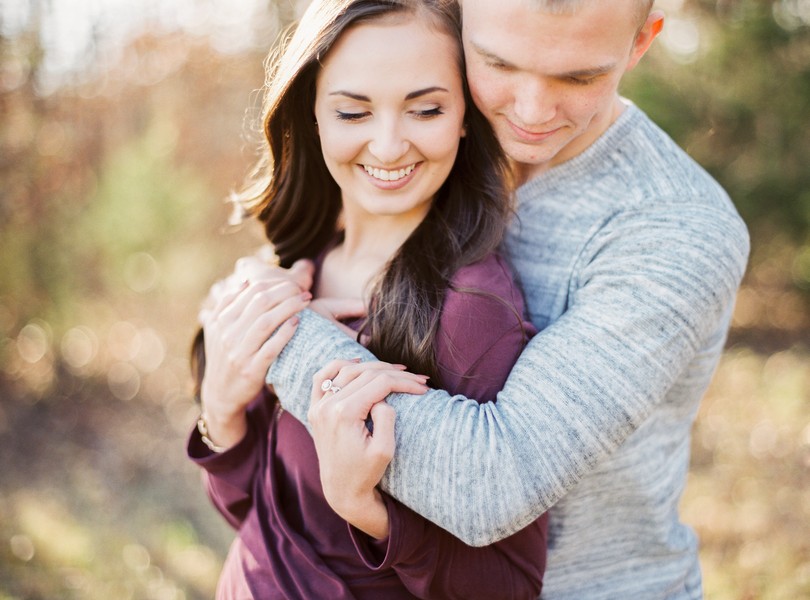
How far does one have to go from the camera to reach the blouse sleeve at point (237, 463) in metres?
2.01

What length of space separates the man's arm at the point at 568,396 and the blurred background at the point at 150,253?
8.17 ft

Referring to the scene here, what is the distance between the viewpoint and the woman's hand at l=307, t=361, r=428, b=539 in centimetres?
151

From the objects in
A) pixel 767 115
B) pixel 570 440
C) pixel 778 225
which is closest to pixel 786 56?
pixel 767 115

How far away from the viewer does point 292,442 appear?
1858 millimetres

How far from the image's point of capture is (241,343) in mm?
1797

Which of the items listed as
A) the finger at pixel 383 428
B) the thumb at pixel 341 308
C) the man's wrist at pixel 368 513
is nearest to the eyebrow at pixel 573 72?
the thumb at pixel 341 308

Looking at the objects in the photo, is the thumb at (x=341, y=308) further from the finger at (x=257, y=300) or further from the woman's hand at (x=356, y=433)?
the woman's hand at (x=356, y=433)

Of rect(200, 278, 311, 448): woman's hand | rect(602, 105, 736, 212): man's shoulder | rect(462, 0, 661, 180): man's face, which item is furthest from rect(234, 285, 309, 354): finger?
rect(602, 105, 736, 212): man's shoulder

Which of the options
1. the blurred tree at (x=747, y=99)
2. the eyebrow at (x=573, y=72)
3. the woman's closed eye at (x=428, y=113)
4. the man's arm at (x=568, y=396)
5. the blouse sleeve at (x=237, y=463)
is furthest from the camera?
the blurred tree at (x=747, y=99)

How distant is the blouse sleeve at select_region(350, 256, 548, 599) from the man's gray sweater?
0.24 ft

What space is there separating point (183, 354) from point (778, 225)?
4.40 m

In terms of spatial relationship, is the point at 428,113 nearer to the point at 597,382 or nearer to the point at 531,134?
the point at 531,134

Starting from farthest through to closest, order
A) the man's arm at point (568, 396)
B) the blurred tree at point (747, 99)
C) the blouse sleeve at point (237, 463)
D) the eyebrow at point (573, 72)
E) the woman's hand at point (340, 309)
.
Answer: the blurred tree at point (747, 99) → the blouse sleeve at point (237, 463) → the woman's hand at point (340, 309) → the eyebrow at point (573, 72) → the man's arm at point (568, 396)

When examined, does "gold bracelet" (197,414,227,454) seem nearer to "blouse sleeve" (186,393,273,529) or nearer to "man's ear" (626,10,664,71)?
"blouse sleeve" (186,393,273,529)
